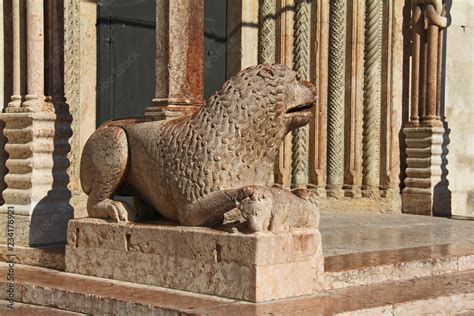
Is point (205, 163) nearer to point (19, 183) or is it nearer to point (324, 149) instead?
point (19, 183)

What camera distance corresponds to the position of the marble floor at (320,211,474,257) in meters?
7.55

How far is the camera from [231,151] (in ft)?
18.1

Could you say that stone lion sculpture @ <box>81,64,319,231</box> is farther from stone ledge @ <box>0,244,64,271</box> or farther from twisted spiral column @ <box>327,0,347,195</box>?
twisted spiral column @ <box>327,0,347,195</box>

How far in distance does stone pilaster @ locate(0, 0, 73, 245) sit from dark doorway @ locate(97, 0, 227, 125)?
410 centimetres

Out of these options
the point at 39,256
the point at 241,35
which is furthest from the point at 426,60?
the point at 39,256

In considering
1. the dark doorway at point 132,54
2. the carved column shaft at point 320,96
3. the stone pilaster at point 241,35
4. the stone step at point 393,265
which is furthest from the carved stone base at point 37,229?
the carved column shaft at point 320,96

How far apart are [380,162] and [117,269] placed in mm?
6462

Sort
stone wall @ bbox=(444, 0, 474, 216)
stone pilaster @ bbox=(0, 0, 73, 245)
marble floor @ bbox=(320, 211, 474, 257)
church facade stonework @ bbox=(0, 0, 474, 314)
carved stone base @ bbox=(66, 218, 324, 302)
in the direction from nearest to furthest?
1. carved stone base @ bbox=(66, 218, 324, 302)
2. church facade stonework @ bbox=(0, 0, 474, 314)
3. stone pilaster @ bbox=(0, 0, 73, 245)
4. marble floor @ bbox=(320, 211, 474, 257)
5. stone wall @ bbox=(444, 0, 474, 216)

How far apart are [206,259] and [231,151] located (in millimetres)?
650

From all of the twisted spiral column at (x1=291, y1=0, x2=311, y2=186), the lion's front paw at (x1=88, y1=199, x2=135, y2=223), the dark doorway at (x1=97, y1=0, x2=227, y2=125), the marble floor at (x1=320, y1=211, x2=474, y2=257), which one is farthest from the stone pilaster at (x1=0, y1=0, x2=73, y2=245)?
the twisted spiral column at (x1=291, y1=0, x2=311, y2=186)

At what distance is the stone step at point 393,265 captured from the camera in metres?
5.80

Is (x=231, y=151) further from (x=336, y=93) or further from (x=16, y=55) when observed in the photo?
(x=336, y=93)

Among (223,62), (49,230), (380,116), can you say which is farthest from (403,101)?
(49,230)

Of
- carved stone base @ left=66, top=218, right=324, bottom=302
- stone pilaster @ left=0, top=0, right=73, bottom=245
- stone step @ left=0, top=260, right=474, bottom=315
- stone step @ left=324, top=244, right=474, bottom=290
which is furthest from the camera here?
stone pilaster @ left=0, top=0, right=73, bottom=245
